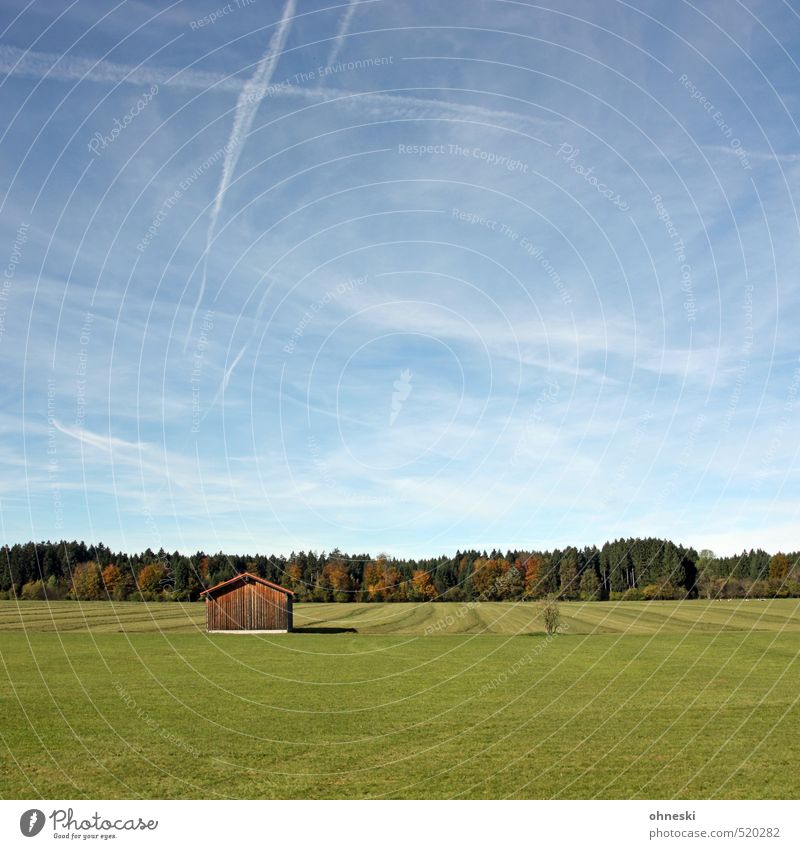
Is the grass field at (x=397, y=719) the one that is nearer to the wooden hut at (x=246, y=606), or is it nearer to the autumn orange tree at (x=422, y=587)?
the wooden hut at (x=246, y=606)

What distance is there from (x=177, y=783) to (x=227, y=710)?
37.6ft

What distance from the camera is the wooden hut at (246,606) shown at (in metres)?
70.6

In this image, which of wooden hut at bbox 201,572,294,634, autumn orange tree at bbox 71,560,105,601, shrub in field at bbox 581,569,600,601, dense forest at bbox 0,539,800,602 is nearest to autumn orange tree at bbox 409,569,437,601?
dense forest at bbox 0,539,800,602

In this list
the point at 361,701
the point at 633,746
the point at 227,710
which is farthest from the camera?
the point at 361,701

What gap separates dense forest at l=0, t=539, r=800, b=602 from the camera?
133 meters

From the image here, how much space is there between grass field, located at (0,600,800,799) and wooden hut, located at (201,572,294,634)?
8.34m

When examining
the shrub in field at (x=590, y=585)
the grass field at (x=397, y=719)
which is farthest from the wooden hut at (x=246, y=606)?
the shrub in field at (x=590, y=585)

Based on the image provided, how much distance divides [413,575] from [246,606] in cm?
8233

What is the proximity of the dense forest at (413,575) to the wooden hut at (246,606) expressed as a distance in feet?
171

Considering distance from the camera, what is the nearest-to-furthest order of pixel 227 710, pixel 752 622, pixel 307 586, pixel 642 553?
pixel 227 710
pixel 752 622
pixel 307 586
pixel 642 553

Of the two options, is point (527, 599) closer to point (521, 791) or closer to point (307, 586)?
point (307, 586)

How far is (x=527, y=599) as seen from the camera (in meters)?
140
